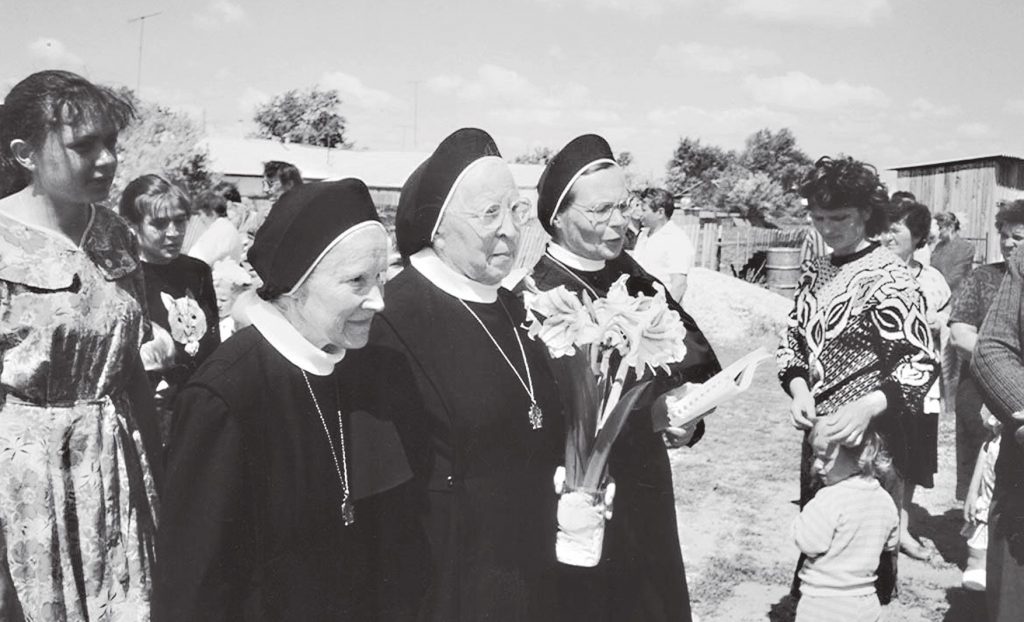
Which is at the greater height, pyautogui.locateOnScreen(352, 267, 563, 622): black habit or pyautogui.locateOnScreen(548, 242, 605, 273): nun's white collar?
pyautogui.locateOnScreen(548, 242, 605, 273): nun's white collar

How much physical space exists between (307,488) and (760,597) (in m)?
3.60

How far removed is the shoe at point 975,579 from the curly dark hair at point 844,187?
7.29 ft

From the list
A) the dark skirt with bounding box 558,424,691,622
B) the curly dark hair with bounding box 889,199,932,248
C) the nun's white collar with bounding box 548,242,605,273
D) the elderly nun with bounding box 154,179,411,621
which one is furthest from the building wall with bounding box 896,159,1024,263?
the elderly nun with bounding box 154,179,411,621

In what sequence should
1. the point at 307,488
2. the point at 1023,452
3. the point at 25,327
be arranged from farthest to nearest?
1. the point at 1023,452
2. the point at 25,327
3. the point at 307,488

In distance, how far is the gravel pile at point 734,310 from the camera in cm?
1556

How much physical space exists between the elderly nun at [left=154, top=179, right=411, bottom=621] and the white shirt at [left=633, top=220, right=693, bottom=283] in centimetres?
704

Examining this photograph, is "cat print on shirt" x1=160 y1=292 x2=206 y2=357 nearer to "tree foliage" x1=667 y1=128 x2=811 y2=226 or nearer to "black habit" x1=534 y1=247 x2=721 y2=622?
"black habit" x1=534 y1=247 x2=721 y2=622

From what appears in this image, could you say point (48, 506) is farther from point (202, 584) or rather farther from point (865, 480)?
point (865, 480)

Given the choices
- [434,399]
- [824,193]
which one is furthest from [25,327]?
[824,193]

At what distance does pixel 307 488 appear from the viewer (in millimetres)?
2322

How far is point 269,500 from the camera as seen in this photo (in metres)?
2.22

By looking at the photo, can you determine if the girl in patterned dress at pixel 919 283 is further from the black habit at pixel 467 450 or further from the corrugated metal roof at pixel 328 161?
the corrugated metal roof at pixel 328 161

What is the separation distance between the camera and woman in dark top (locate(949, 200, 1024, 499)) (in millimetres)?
5387

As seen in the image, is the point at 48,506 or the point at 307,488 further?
the point at 48,506
